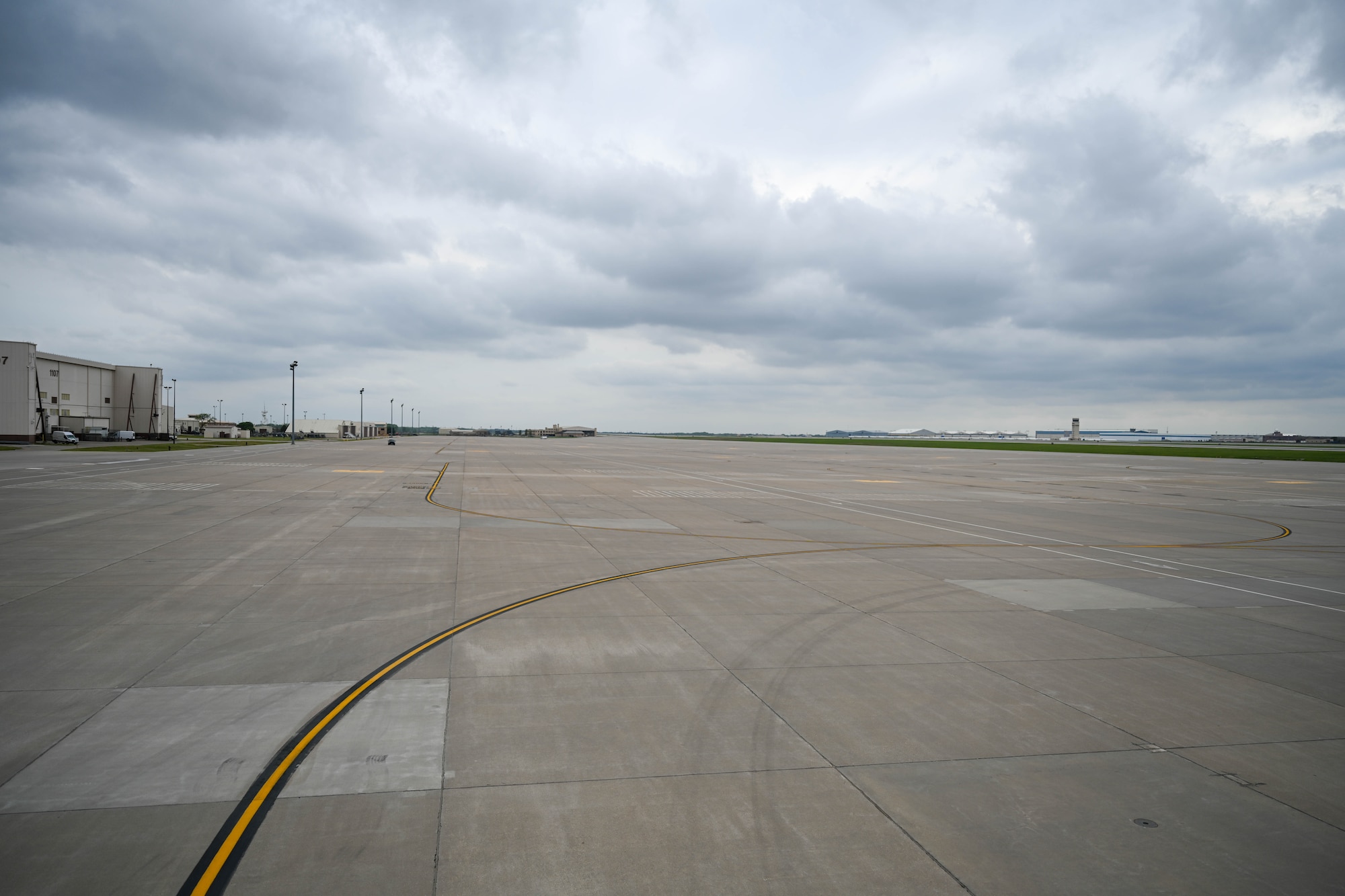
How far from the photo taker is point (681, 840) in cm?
504

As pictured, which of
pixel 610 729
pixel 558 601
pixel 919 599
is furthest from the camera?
pixel 919 599

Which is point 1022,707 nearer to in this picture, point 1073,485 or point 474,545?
point 474,545

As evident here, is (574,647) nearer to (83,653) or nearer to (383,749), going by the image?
(383,749)

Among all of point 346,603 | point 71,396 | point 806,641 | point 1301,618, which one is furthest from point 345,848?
point 71,396

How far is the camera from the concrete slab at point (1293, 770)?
5770 mm

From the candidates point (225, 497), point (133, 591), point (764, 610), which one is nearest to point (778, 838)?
point (764, 610)

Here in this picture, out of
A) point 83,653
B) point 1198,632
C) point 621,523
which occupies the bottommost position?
point 83,653

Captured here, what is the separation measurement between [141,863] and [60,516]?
68.2 feet

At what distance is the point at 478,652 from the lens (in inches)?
362

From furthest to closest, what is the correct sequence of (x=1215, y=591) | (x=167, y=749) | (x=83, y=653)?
(x=1215, y=591)
(x=83, y=653)
(x=167, y=749)

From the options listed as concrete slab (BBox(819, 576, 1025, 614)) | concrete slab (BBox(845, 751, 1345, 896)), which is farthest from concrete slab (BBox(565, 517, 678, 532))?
concrete slab (BBox(845, 751, 1345, 896))

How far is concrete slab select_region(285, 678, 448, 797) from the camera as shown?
224 inches

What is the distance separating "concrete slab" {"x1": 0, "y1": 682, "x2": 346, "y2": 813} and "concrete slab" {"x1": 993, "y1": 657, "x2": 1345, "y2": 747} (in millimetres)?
7940

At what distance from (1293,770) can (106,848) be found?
9240 millimetres
